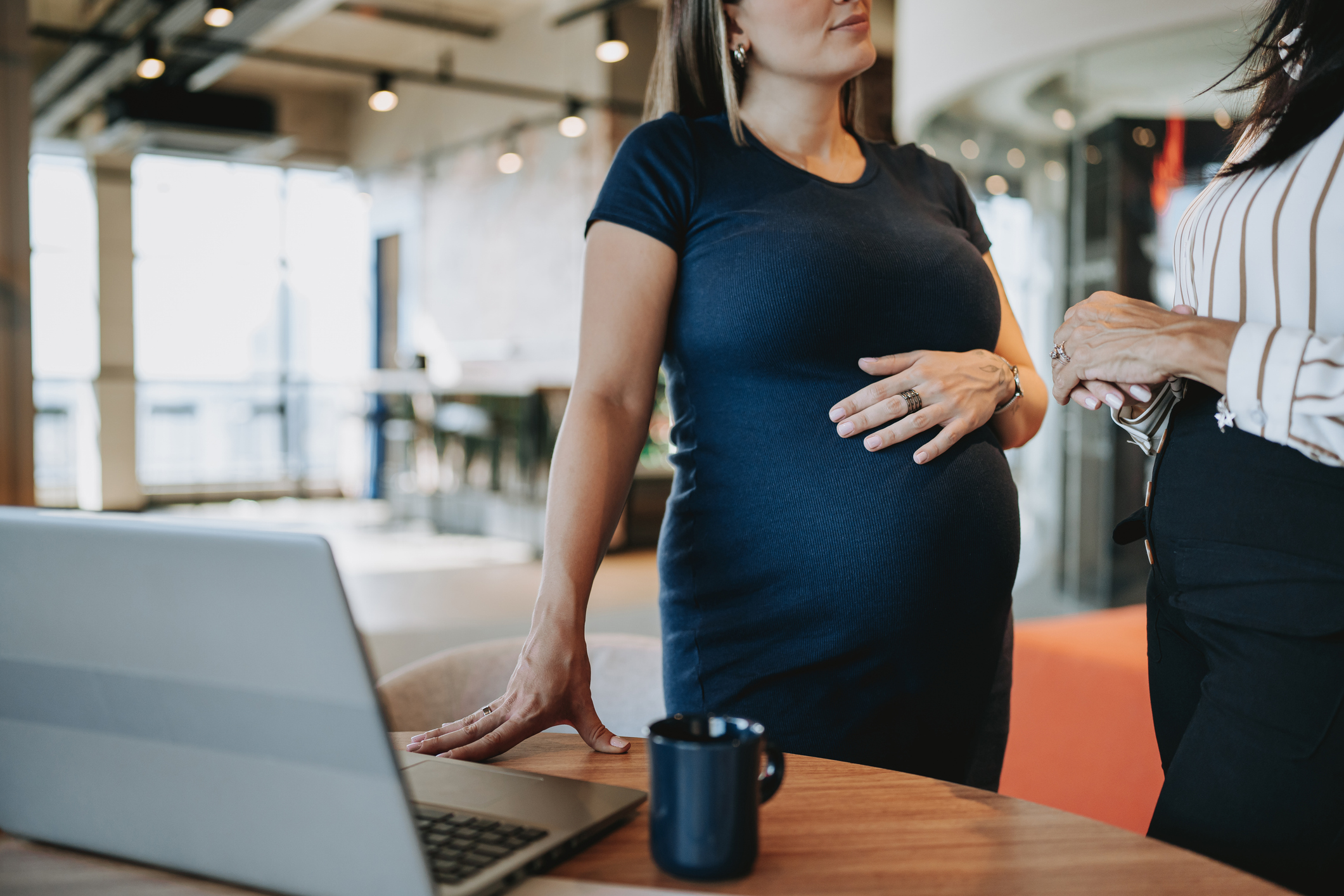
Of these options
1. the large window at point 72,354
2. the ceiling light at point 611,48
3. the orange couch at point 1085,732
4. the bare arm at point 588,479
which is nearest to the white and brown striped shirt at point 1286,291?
the bare arm at point 588,479

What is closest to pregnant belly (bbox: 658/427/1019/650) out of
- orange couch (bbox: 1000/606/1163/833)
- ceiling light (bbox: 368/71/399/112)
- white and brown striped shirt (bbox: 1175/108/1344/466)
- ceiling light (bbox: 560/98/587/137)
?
white and brown striped shirt (bbox: 1175/108/1344/466)

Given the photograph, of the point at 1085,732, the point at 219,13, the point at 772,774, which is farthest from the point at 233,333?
the point at 772,774

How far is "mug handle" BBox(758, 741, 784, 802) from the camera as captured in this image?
707 millimetres

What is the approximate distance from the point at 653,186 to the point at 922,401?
0.39 meters

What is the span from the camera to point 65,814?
0.71 meters

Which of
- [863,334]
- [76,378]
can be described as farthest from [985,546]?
[76,378]

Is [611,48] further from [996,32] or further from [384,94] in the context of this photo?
[996,32]

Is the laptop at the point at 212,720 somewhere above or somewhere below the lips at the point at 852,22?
below

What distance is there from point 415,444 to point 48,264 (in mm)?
3539

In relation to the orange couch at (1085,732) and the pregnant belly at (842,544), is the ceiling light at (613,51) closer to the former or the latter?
the orange couch at (1085,732)

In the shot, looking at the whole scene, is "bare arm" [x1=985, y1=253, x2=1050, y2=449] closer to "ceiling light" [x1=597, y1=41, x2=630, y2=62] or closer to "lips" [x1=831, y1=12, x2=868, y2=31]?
"lips" [x1=831, y1=12, x2=868, y2=31]

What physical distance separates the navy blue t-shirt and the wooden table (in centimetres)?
28

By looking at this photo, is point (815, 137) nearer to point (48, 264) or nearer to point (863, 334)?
point (863, 334)

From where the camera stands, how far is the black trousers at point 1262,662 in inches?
30.8
